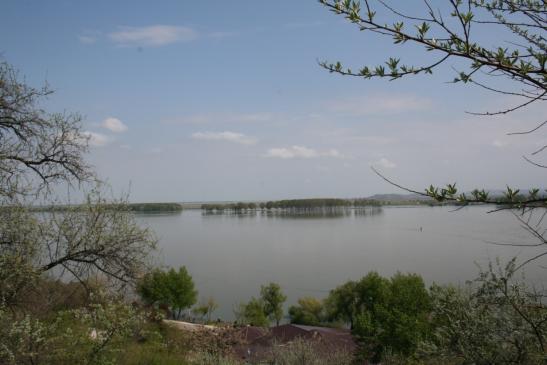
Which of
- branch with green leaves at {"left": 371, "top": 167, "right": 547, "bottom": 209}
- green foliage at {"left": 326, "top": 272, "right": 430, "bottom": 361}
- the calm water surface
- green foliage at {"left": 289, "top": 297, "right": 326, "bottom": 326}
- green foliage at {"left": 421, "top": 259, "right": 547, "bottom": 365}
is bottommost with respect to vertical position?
green foliage at {"left": 289, "top": 297, "right": 326, "bottom": 326}

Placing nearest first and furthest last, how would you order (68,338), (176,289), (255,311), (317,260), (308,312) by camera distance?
(68,338) → (255,311) → (308,312) → (176,289) → (317,260)

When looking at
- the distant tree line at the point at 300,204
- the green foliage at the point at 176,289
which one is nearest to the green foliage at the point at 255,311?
the green foliage at the point at 176,289

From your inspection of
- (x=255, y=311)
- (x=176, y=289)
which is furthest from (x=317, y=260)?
(x=176, y=289)

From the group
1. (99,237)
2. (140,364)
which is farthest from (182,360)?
(99,237)

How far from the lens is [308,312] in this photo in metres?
33.5

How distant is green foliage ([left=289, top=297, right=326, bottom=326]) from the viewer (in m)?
33.3

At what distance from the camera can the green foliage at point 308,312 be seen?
109ft

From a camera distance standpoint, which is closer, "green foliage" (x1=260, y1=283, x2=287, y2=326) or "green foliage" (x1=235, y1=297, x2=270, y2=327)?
"green foliage" (x1=235, y1=297, x2=270, y2=327)

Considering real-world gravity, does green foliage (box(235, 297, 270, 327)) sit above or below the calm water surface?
below

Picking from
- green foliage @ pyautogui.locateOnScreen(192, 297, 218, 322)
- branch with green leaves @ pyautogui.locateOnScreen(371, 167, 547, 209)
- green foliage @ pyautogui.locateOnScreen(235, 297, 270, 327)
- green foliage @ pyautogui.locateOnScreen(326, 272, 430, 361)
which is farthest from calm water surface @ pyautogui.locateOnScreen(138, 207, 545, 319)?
branch with green leaves @ pyautogui.locateOnScreen(371, 167, 547, 209)

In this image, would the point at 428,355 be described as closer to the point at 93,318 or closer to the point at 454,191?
the point at 454,191

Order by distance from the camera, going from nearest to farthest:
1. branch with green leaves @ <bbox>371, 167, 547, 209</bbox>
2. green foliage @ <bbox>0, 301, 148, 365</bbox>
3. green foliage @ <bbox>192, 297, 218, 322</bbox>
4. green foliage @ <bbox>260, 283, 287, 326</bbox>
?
branch with green leaves @ <bbox>371, 167, 547, 209</bbox> < green foliage @ <bbox>0, 301, 148, 365</bbox> < green foliage @ <bbox>192, 297, 218, 322</bbox> < green foliage @ <bbox>260, 283, 287, 326</bbox>

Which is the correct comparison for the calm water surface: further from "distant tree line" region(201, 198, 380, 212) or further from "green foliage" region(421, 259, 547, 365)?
"distant tree line" region(201, 198, 380, 212)

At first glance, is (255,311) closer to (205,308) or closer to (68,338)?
(205,308)
